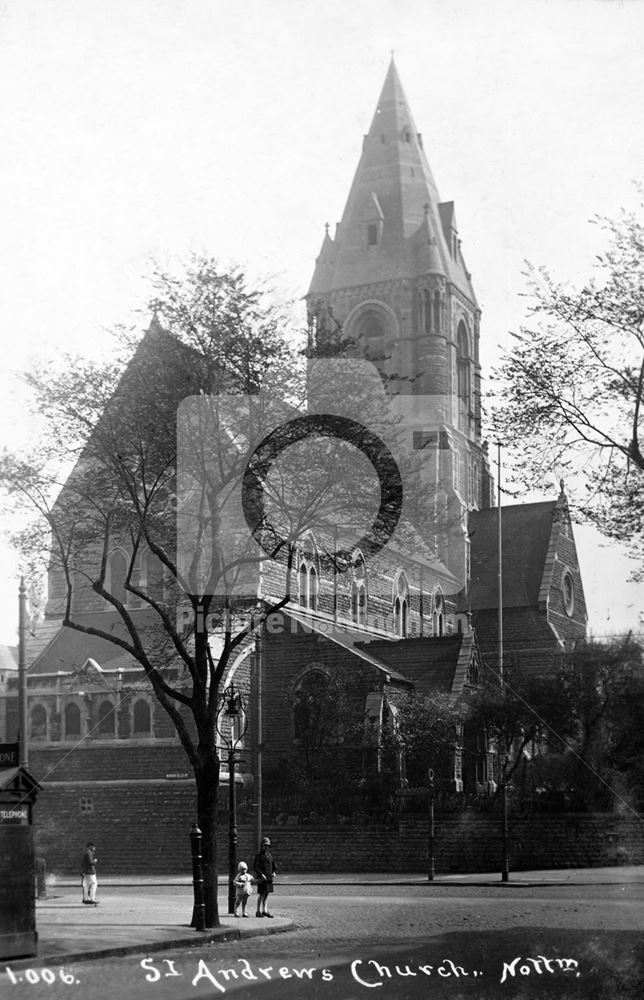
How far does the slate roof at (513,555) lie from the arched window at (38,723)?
2261 cm

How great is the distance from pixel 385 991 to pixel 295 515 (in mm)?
9446

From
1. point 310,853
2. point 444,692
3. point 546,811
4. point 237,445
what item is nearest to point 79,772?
point 310,853

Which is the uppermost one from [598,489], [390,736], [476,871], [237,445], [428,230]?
[428,230]

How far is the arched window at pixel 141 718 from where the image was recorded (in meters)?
42.3

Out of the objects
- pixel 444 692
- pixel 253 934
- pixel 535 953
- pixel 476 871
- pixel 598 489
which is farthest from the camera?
pixel 444 692

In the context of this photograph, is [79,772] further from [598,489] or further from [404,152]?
[404,152]

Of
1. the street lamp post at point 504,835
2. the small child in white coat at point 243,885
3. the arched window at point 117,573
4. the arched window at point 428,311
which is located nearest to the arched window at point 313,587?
the arched window at point 117,573

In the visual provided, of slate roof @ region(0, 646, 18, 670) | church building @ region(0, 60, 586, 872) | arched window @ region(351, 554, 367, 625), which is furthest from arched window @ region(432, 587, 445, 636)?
slate roof @ region(0, 646, 18, 670)

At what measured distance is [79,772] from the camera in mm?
42031

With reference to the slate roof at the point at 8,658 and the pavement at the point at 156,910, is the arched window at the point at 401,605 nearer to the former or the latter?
the slate roof at the point at 8,658

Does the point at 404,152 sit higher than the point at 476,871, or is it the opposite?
the point at 404,152

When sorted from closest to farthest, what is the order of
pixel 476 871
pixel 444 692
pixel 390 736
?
pixel 476 871, pixel 390 736, pixel 444 692

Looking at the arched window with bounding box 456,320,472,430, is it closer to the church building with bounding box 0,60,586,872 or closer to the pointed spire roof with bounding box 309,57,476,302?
the pointed spire roof with bounding box 309,57,476,302

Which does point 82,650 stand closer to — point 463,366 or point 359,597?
point 359,597
